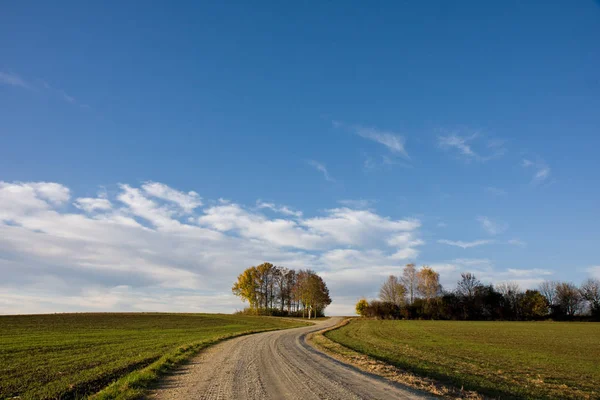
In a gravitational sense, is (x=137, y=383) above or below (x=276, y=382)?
below

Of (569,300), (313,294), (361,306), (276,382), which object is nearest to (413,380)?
(276,382)

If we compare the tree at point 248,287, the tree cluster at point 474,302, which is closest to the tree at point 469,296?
the tree cluster at point 474,302

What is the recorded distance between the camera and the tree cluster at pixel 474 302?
102438 millimetres

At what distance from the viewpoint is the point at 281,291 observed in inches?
4432

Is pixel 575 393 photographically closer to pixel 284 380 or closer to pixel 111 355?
pixel 284 380

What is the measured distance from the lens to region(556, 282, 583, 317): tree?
336 ft

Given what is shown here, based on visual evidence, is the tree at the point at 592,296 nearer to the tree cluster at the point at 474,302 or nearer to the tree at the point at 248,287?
the tree cluster at the point at 474,302

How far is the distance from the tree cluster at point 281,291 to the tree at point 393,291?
17.5 m

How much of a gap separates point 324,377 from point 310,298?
300 feet

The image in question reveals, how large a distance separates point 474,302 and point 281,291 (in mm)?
56345

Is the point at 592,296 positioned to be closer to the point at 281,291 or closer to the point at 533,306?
the point at 533,306

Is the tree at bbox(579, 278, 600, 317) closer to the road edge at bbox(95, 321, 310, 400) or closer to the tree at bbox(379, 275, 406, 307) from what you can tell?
the tree at bbox(379, 275, 406, 307)

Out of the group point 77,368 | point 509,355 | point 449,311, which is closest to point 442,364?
point 509,355

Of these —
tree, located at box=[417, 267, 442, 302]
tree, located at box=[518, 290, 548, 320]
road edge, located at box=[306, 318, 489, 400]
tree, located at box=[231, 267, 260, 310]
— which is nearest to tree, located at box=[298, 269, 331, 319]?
tree, located at box=[231, 267, 260, 310]
